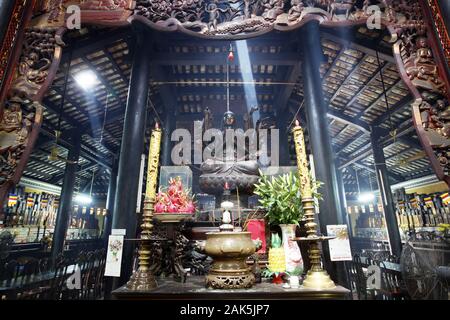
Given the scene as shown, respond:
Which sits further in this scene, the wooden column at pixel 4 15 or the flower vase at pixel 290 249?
the wooden column at pixel 4 15

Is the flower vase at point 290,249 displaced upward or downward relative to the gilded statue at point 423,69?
downward

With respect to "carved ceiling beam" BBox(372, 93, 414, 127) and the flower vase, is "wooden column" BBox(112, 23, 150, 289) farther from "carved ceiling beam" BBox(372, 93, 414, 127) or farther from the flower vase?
"carved ceiling beam" BBox(372, 93, 414, 127)

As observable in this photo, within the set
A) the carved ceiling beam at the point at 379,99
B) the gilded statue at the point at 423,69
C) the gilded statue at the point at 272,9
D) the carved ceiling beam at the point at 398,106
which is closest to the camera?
the gilded statue at the point at 423,69

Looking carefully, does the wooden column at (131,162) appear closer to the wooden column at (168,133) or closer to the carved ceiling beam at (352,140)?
the wooden column at (168,133)

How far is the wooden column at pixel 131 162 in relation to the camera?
11.0 ft

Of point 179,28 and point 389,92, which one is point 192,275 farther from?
point 389,92

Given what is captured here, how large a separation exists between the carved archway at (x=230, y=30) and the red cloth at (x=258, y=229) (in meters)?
1.81

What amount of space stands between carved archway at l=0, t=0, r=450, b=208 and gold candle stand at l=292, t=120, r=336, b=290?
129 cm

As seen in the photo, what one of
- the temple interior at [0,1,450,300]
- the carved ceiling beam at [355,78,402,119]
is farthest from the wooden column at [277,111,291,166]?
the carved ceiling beam at [355,78,402,119]

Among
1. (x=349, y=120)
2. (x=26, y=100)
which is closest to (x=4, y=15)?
(x=26, y=100)

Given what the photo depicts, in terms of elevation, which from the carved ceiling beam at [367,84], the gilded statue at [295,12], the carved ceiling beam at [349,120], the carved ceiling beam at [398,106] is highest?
the carved ceiling beam at [367,84]

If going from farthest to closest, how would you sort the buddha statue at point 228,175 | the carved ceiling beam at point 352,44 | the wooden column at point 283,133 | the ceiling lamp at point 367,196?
the ceiling lamp at point 367,196 → the wooden column at point 283,133 → the carved ceiling beam at point 352,44 → the buddha statue at point 228,175

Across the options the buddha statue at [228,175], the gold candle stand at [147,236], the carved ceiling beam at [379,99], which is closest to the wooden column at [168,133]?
the buddha statue at [228,175]

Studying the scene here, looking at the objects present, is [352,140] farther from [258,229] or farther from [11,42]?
[11,42]
